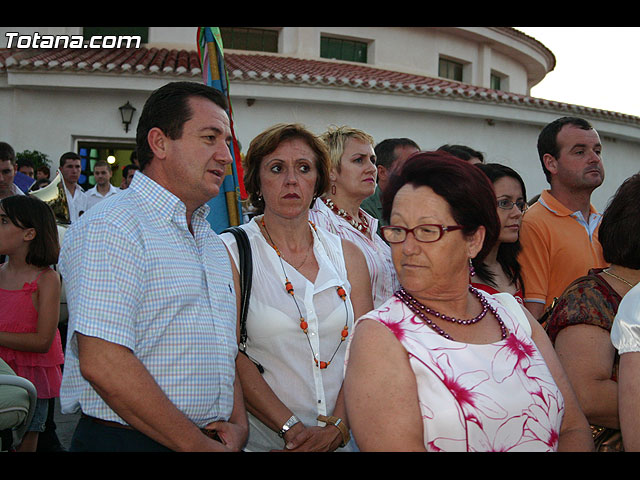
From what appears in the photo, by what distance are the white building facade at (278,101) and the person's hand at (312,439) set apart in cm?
1209

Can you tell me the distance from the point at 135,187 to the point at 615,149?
1925cm

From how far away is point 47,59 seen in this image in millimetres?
14250

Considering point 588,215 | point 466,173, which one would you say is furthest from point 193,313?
point 588,215

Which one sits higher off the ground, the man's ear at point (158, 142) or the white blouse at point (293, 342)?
the man's ear at point (158, 142)

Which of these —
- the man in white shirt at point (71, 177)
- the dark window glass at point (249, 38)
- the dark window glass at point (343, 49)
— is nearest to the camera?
the man in white shirt at point (71, 177)

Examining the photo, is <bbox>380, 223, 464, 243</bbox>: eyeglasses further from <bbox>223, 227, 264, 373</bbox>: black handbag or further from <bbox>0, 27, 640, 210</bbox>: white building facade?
<bbox>0, 27, 640, 210</bbox>: white building facade

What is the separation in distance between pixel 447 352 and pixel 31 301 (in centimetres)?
331

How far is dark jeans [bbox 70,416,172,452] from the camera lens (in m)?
2.26

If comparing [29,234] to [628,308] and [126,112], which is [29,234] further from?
[126,112]

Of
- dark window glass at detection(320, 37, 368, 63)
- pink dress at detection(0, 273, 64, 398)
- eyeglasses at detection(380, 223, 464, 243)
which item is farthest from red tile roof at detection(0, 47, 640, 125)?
eyeglasses at detection(380, 223, 464, 243)

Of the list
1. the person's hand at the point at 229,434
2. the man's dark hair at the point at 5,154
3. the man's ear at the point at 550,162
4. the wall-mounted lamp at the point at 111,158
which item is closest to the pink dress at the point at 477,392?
the person's hand at the point at 229,434

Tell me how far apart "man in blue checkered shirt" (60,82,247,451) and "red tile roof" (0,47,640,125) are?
38.5ft

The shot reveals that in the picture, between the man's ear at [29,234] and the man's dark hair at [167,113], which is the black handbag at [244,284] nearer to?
the man's dark hair at [167,113]

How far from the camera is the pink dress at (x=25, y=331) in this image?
14.0 feet
